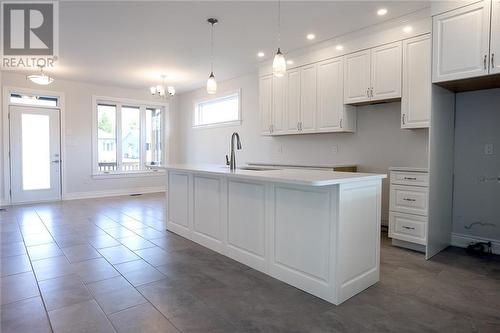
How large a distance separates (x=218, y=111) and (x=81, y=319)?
6.03 m

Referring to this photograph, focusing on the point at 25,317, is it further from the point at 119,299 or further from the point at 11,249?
the point at 11,249

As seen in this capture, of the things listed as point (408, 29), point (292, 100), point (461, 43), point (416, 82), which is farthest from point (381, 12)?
point (292, 100)

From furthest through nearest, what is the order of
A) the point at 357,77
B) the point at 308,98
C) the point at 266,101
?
1. the point at 266,101
2. the point at 308,98
3. the point at 357,77

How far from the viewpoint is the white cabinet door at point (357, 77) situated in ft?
13.7

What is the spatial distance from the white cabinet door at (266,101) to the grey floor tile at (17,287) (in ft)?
13.4

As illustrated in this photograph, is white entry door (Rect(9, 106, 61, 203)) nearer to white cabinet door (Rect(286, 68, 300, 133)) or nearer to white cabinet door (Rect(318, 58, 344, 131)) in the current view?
white cabinet door (Rect(286, 68, 300, 133))

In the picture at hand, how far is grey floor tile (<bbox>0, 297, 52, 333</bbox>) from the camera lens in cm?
195

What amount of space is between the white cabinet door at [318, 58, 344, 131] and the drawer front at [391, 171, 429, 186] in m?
1.20

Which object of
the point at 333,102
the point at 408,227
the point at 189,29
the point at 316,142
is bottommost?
the point at 408,227

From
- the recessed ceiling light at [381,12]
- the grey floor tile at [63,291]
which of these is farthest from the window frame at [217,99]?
the grey floor tile at [63,291]

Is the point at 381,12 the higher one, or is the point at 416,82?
the point at 381,12

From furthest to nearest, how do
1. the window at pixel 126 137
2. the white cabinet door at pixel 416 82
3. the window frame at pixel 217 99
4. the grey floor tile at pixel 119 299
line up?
the window at pixel 126 137 < the window frame at pixel 217 99 < the white cabinet door at pixel 416 82 < the grey floor tile at pixel 119 299

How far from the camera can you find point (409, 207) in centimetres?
357

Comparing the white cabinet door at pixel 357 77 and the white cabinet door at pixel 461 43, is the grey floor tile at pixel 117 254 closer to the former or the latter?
the white cabinet door at pixel 357 77
